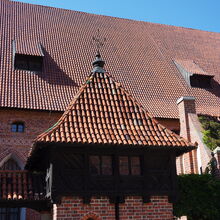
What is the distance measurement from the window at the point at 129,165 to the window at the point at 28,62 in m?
7.90

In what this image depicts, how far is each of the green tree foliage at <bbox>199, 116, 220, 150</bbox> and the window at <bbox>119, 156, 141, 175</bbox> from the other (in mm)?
4846

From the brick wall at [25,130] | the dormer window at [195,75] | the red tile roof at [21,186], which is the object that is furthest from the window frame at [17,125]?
the dormer window at [195,75]

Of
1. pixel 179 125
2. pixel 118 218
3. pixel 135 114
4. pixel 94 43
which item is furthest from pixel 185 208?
pixel 94 43

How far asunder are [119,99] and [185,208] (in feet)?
11.8

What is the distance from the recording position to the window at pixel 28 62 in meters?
15.0

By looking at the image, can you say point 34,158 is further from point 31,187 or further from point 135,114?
point 135,114

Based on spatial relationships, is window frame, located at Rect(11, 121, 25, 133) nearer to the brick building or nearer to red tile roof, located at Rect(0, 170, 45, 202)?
the brick building

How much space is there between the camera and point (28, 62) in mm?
15156

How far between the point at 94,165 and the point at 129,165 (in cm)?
90

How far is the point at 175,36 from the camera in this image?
21.2 m

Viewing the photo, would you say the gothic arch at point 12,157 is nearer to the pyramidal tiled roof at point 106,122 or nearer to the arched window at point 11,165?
the arched window at point 11,165

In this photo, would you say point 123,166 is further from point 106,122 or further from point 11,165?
point 11,165

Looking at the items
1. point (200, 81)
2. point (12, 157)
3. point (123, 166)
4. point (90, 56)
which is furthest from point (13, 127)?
point (200, 81)

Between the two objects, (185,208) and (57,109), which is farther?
(57,109)
